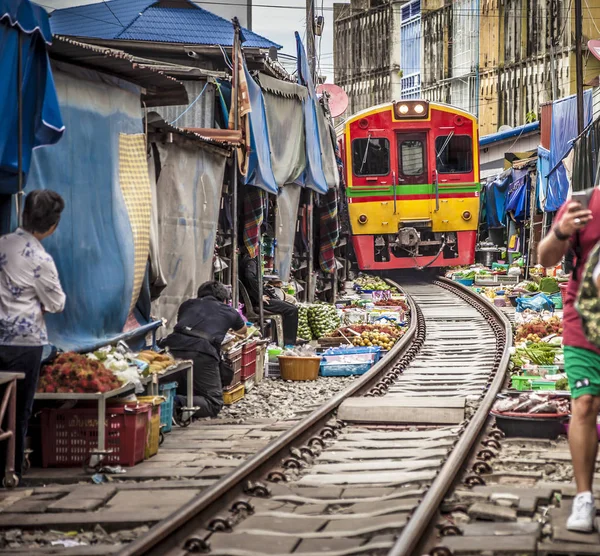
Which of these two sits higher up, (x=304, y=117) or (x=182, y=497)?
(x=304, y=117)

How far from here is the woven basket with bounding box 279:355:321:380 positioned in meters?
12.6

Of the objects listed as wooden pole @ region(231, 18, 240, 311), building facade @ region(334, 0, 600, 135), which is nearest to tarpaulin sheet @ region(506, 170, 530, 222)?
building facade @ region(334, 0, 600, 135)

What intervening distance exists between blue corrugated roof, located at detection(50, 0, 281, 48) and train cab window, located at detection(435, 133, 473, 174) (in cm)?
750

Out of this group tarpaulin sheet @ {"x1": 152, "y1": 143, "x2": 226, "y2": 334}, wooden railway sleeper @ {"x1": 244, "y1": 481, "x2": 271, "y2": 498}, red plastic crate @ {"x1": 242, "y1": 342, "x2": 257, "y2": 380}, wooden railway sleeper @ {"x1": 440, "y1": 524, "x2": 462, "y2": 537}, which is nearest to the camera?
wooden railway sleeper @ {"x1": 440, "y1": 524, "x2": 462, "y2": 537}

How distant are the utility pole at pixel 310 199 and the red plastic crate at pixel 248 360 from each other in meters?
7.54

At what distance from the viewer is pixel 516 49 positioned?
177ft

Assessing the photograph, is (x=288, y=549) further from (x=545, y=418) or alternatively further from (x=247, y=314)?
(x=247, y=314)

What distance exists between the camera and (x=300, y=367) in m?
12.6

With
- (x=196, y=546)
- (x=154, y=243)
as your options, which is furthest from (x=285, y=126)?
(x=196, y=546)

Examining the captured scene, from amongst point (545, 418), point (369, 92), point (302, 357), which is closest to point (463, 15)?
point (369, 92)

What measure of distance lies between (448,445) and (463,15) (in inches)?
2105

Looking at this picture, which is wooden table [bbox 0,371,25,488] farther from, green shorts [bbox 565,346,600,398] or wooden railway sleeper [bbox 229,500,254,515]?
green shorts [bbox 565,346,600,398]

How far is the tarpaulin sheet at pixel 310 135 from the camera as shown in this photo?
16688 mm

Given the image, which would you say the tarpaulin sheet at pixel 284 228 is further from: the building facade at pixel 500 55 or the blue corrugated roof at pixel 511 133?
the building facade at pixel 500 55
